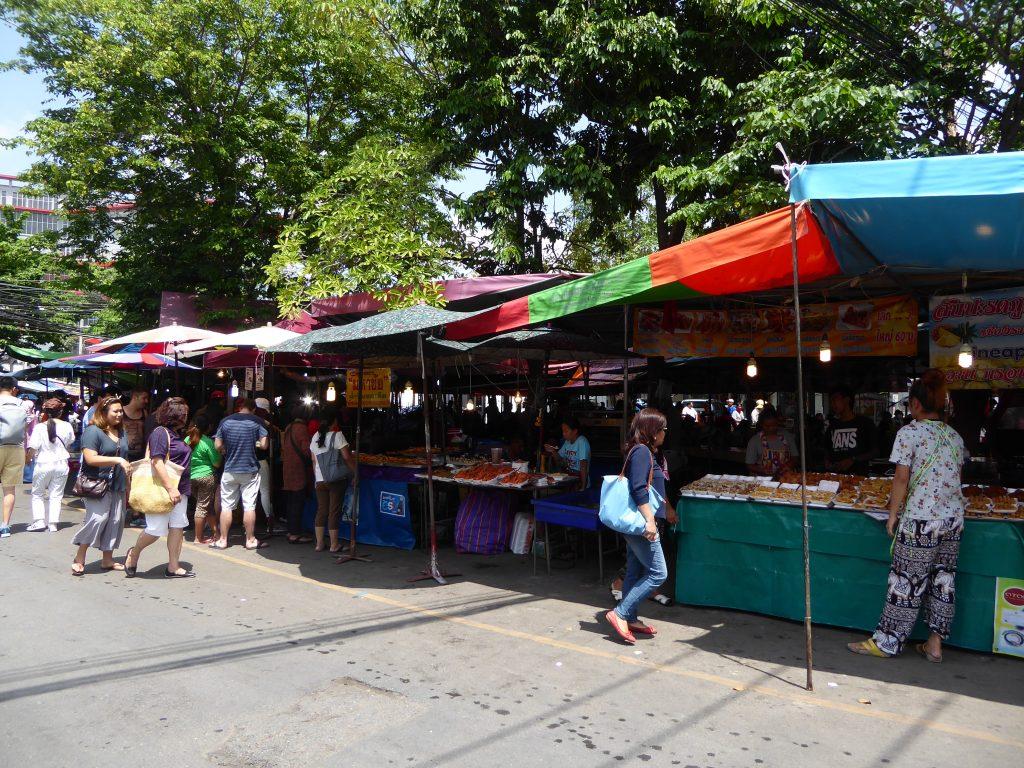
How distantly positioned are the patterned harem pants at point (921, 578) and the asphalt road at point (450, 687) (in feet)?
1.00

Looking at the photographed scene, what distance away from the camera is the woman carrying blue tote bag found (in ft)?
18.1

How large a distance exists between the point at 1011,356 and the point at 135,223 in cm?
1720

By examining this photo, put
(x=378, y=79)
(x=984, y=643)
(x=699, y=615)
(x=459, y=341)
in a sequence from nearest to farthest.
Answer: (x=984, y=643)
(x=699, y=615)
(x=459, y=341)
(x=378, y=79)

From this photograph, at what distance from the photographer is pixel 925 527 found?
16.7 feet

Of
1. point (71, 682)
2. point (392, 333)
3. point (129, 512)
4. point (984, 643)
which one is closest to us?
point (71, 682)

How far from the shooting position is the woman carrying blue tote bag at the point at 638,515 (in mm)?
5508

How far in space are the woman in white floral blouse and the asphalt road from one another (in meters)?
0.30

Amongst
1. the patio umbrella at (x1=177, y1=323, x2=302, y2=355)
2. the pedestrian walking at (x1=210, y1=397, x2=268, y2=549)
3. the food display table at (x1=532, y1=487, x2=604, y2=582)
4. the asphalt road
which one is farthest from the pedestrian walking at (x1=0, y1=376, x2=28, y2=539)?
the food display table at (x1=532, y1=487, x2=604, y2=582)

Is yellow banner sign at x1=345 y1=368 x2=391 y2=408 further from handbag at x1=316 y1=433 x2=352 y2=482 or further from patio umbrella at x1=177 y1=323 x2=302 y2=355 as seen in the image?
patio umbrella at x1=177 y1=323 x2=302 y2=355

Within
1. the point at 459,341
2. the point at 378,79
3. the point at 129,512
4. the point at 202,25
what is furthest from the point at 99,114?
the point at 459,341

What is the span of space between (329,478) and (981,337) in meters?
7.37

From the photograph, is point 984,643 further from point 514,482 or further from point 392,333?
point 392,333

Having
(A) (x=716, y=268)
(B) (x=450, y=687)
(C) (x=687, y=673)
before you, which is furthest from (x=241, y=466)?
(A) (x=716, y=268)

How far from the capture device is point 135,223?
649 inches
